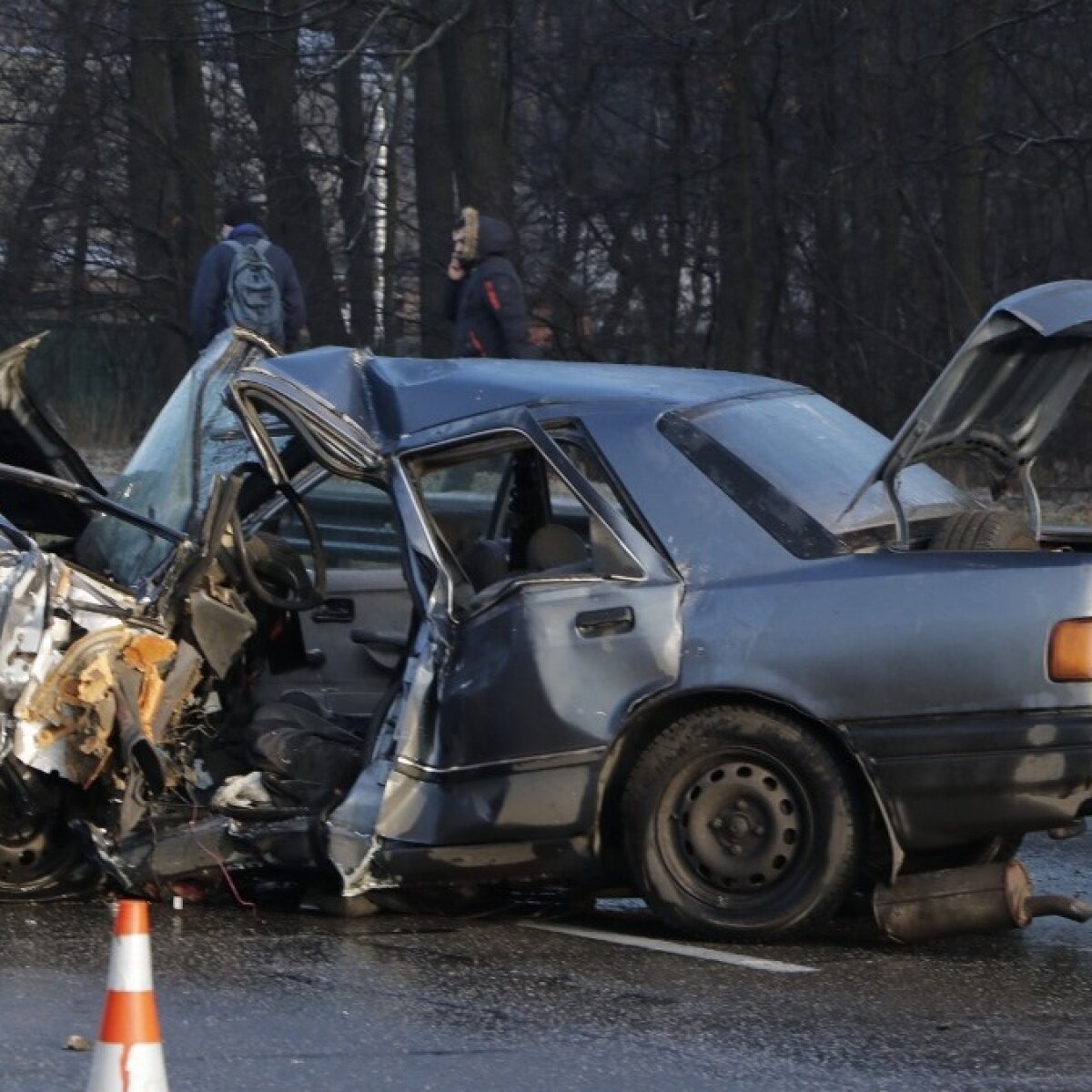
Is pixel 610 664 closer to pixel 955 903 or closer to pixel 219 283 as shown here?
pixel 955 903

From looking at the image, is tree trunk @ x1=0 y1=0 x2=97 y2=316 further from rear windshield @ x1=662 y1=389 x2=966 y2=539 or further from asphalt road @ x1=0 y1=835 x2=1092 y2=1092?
asphalt road @ x1=0 y1=835 x2=1092 y2=1092

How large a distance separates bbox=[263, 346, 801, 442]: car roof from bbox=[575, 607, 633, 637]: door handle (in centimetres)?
65

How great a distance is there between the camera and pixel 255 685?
7.37m

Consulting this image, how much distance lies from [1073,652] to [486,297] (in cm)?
691

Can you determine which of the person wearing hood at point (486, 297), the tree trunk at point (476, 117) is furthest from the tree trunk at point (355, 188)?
the person wearing hood at point (486, 297)

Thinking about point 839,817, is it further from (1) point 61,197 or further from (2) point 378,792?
(1) point 61,197

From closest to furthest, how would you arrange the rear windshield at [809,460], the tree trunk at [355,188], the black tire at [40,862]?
the rear windshield at [809,460]
the black tire at [40,862]
the tree trunk at [355,188]

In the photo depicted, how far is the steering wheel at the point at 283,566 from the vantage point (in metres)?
7.06

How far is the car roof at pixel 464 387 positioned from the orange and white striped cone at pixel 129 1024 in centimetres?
281

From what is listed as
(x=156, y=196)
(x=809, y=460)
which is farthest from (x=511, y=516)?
(x=156, y=196)

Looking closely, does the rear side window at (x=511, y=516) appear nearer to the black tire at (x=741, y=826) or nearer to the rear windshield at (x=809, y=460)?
the rear windshield at (x=809, y=460)

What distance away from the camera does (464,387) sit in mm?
6590

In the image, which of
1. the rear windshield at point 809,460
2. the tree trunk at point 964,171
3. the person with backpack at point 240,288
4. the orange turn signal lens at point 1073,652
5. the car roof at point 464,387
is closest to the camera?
the orange turn signal lens at point 1073,652

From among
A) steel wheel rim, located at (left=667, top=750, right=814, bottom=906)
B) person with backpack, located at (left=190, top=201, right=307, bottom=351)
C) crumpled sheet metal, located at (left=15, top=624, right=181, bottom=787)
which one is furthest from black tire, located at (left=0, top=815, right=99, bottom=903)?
person with backpack, located at (left=190, top=201, right=307, bottom=351)
